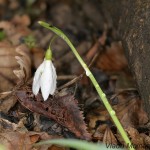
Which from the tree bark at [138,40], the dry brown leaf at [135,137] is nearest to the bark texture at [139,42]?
the tree bark at [138,40]

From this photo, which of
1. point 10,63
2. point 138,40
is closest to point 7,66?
point 10,63

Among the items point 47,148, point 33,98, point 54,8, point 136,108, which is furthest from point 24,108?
point 54,8

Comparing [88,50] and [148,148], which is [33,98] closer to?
[148,148]

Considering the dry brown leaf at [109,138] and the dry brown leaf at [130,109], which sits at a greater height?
the dry brown leaf at [130,109]

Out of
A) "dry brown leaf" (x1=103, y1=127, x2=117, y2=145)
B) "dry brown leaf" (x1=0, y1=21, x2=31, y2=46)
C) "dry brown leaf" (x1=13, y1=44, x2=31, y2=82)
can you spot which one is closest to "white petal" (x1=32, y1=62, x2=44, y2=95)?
"dry brown leaf" (x1=13, y1=44, x2=31, y2=82)

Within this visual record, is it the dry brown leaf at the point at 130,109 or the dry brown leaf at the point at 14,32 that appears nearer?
the dry brown leaf at the point at 130,109

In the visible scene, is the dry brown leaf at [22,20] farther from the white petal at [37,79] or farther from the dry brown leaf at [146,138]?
the dry brown leaf at [146,138]
